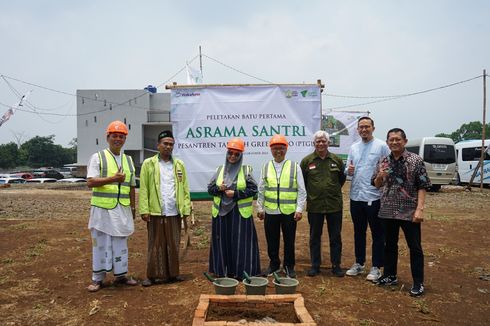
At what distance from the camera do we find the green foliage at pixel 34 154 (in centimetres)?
4724

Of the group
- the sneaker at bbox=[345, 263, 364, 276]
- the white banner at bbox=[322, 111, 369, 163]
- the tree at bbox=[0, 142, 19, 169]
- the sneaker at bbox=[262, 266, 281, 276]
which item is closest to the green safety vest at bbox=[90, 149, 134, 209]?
the sneaker at bbox=[262, 266, 281, 276]

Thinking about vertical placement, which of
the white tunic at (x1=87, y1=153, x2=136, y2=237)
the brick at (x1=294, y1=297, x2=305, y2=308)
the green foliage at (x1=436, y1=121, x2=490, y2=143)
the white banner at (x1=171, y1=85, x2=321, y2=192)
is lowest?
the brick at (x1=294, y1=297, x2=305, y2=308)

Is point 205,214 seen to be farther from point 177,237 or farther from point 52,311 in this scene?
point 52,311

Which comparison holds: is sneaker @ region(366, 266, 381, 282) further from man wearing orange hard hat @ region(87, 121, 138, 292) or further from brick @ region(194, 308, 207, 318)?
man wearing orange hard hat @ region(87, 121, 138, 292)

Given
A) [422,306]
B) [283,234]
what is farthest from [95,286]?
[422,306]

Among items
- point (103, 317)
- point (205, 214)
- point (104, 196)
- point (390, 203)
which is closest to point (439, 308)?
point (390, 203)

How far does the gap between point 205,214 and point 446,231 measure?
19.1ft

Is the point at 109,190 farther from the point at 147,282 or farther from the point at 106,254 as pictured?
the point at 147,282

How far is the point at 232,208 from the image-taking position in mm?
4562

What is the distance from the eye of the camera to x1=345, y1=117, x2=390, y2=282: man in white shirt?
4.57m

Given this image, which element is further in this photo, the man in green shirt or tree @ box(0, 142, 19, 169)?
tree @ box(0, 142, 19, 169)

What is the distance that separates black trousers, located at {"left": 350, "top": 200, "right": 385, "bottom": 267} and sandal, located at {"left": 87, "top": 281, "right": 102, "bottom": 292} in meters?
3.03

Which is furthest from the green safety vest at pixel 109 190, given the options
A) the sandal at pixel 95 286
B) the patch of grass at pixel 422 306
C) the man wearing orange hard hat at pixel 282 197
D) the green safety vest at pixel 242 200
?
the patch of grass at pixel 422 306

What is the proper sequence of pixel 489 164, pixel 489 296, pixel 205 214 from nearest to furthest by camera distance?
pixel 489 296
pixel 205 214
pixel 489 164
